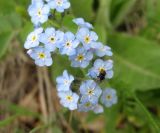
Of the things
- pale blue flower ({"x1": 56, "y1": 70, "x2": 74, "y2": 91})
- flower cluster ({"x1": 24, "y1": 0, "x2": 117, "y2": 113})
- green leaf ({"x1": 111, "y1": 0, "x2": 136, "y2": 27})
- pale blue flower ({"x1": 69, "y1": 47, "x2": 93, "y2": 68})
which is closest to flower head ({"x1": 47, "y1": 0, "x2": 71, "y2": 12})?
flower cluster ({"x1": 24, "y1": 0, "x2": 117, "y2": 113})

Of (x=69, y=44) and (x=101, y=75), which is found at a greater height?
(x=69, y=44)

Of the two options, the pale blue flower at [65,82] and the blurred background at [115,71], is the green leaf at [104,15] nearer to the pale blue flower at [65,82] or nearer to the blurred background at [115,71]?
the blurred background at [115,71]

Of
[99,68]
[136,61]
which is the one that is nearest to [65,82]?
[99,68]

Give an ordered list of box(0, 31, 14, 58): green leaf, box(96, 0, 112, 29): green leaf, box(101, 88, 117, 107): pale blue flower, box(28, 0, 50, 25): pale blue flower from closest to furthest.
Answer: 1. box(28, 0, 50, 25): pale blue flower
2. box(101, 88, 117, 107): pale blue flower
3. box(0, 31, 14, 58): green leaf
4. box(96, 0, 112, 29): green leaf

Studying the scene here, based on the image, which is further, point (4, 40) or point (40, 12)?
point (4, 40)

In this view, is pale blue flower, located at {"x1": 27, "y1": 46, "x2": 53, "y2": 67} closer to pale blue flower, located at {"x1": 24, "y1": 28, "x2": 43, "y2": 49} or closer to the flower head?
pale blue flower, located at {"x1": 24, "y1": 28, "x2": 43, "y2": 49}

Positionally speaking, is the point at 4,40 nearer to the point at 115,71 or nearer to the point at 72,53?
the point at 115,71
